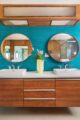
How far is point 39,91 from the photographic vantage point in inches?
142

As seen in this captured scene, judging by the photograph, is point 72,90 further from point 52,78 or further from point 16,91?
point 16,91

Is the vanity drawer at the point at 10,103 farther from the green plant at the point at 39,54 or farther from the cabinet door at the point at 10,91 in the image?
the green plant at the point at 39,54

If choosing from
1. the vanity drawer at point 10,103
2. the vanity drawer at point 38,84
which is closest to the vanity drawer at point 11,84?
the vanity drawer at point 38,84

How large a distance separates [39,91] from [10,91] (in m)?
0.52

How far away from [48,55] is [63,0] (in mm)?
1200

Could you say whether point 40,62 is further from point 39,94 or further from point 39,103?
point 39,103

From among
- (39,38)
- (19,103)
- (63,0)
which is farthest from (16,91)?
(63,0)

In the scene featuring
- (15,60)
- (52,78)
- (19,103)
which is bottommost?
(19,103)

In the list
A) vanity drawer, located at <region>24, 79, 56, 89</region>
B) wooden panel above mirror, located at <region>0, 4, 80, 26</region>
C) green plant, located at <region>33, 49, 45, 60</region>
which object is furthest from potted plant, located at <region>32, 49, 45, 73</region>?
wooden panel above mirror, located at <region>0, 4, 80, 26</region>

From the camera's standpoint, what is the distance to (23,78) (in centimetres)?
362

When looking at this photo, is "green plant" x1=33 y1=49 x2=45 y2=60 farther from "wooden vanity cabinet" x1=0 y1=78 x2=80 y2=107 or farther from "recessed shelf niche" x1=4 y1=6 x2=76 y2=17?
"recessed shelf niche" x1=4 y1=6 x2=76 y2=17

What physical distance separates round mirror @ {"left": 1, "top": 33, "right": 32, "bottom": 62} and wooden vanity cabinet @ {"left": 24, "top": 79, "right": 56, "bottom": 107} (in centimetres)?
93

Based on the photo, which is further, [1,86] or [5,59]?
[5,59]

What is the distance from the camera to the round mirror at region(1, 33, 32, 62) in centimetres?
439
